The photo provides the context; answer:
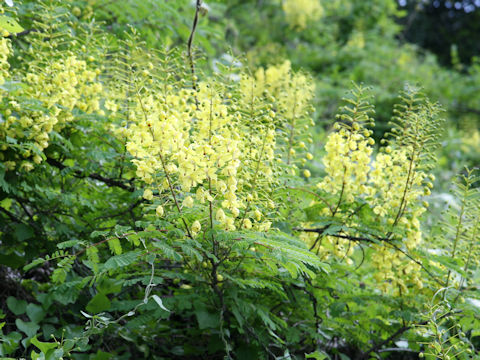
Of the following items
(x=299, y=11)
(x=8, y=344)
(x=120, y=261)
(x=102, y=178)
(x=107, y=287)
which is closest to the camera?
(x=120, y=261)

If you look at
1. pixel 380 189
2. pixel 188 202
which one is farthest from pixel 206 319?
pixel 380 189

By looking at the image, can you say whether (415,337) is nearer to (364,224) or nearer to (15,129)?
(364,224)

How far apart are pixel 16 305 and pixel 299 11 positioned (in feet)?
24.6

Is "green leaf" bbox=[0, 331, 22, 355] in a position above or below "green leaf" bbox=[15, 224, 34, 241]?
below

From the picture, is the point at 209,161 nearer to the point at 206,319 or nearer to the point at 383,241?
the point at 206,319

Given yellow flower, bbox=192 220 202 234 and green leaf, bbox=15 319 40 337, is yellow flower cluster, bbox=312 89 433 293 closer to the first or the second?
yellow flower, bbox=192 220 202 234

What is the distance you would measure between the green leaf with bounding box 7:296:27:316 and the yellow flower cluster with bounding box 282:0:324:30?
24.5 feet

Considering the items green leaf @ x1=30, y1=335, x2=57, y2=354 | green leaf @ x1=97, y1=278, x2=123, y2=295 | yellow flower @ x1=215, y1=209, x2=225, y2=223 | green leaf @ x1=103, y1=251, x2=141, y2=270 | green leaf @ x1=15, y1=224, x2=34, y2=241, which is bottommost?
green leaf @ x1=97, y1=278, x2=123, y2=295

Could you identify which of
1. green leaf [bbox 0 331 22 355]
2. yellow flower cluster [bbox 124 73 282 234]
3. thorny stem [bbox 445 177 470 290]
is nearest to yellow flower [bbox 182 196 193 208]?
yellow flower cluster [bbox 124 73 282 234]

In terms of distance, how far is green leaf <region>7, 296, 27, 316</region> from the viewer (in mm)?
2418

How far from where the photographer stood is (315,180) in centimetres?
254

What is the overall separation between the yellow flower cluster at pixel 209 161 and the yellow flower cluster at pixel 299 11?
713 centimetres

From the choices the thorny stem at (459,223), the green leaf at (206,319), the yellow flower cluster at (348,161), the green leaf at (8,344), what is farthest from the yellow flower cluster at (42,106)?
the thorny stem at (459,223)

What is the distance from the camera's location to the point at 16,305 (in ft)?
8.01
